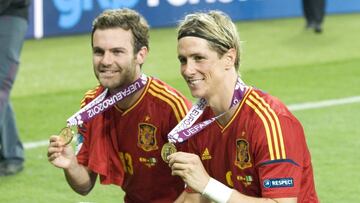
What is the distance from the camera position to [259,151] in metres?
5.30

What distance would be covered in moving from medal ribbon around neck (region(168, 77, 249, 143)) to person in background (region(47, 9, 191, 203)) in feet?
1.85

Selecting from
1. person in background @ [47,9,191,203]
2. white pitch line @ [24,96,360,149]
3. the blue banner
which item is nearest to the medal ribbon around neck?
person in background @ [47,9,191,203]

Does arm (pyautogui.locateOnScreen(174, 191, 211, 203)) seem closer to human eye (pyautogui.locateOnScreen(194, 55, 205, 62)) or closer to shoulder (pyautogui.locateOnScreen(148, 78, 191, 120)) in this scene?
shoulder (pyautogui.locateOnScreen(148, 78, 191, 120))

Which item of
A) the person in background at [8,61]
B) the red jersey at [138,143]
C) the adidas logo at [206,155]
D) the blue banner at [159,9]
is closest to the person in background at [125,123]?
the red jersey at [138,143]

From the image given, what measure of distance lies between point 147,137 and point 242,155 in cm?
104

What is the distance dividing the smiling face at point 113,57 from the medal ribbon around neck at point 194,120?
2.06ft

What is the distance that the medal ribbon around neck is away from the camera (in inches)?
214

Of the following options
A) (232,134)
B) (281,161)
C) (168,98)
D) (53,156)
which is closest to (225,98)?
(232,134)

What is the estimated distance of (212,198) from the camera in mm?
5250

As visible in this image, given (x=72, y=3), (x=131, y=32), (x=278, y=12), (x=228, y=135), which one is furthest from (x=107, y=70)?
(x=278, y=12)

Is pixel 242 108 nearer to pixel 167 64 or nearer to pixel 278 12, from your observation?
pixel 167 64

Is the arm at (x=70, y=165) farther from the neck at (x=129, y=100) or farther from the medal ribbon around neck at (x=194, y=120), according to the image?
the medal ribbon around neck at (x=194, y=120)

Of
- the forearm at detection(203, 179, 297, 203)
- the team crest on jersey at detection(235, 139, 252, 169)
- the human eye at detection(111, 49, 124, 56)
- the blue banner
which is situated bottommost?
the blue banner

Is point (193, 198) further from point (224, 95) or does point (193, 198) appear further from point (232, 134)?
point (224, 95)
